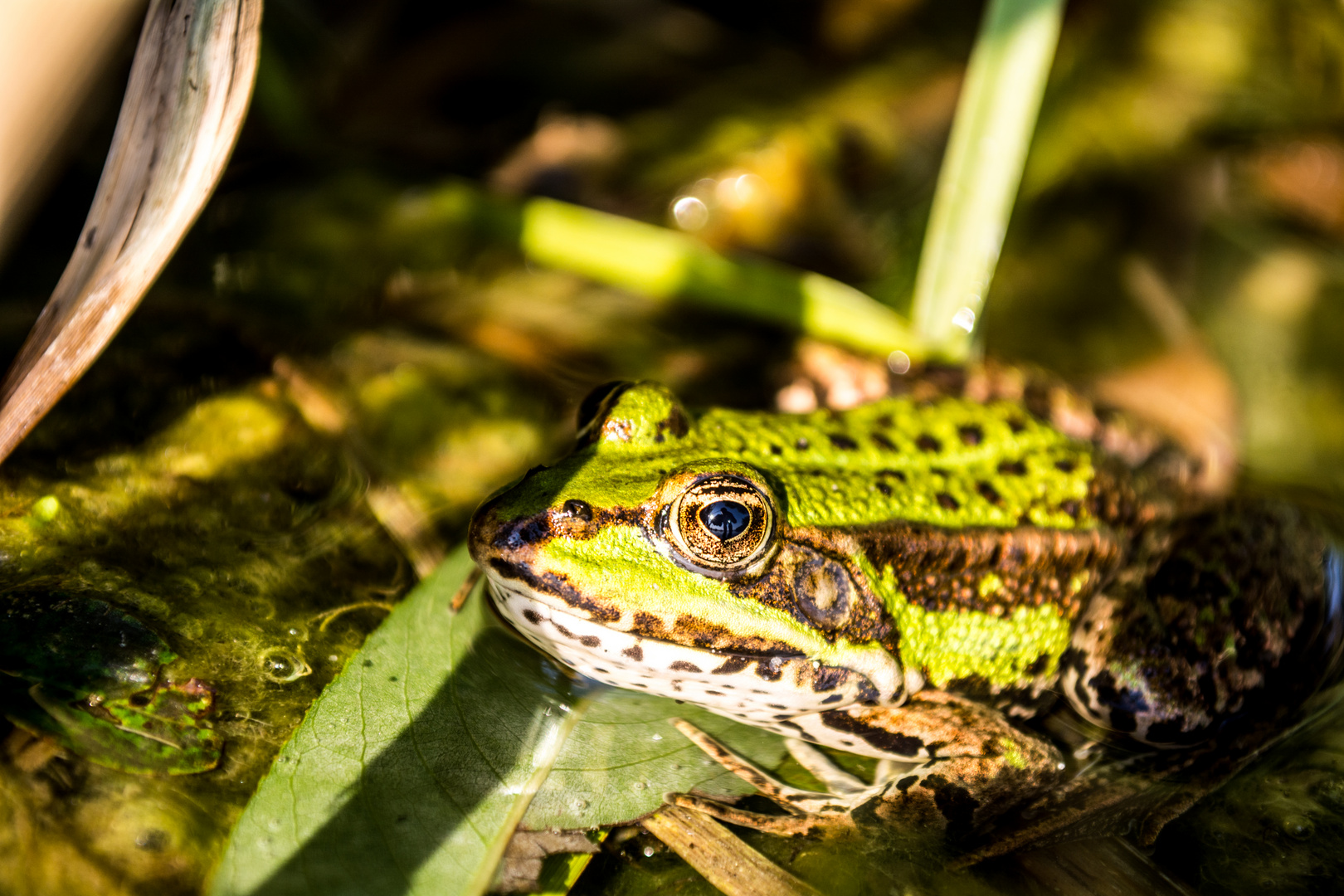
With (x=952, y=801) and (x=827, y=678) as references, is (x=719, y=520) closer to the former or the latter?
(x=827, y=678)

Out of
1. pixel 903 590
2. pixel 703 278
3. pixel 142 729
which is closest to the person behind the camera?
pixel 142 729

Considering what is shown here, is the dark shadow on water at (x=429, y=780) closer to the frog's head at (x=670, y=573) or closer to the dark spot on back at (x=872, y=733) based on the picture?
the frog's head at (x=670, y=573)

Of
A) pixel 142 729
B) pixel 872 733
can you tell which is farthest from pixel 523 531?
pixel 872 733

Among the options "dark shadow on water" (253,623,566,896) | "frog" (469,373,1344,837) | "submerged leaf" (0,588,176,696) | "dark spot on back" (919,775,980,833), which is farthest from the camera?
"dark spot on back" (919,775,980,833)

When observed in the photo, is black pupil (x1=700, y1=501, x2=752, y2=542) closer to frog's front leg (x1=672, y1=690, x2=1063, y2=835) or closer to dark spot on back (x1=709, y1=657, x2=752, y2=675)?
dark spot on back (x1=709, y1=657, x2=752, y2=675)

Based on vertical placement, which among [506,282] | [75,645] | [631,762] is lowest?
[631,762]

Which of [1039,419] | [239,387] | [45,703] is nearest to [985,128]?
[1039,419]

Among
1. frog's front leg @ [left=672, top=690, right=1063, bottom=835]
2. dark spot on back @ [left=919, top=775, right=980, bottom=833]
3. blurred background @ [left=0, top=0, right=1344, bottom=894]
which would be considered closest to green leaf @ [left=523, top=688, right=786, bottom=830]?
frog's front leg @ [left=672, top=690, right=1063, bottom=835]
